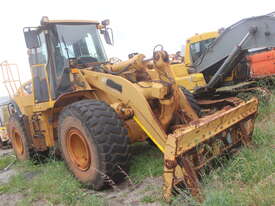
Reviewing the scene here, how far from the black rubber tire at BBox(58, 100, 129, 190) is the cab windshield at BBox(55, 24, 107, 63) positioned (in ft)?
4.87

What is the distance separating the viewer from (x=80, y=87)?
15.8 feet

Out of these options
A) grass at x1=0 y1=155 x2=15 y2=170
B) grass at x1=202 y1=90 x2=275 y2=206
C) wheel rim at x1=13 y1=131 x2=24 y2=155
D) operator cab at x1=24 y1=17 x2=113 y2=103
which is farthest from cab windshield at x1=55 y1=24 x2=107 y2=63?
grass at x1=0 y1=155 x2=15 y2=170

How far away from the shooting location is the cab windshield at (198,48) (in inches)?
428

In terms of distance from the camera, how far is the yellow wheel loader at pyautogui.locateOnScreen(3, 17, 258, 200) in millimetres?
3277

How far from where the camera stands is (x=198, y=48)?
11.0 metres

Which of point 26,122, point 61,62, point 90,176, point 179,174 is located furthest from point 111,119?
point 26,122

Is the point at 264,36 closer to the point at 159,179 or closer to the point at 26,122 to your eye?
the point at 159,179

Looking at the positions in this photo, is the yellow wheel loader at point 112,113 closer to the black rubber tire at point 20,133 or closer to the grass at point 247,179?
the grass at point 247,179

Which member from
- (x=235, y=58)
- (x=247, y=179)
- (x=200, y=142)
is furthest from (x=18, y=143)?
(x=247, y=179)

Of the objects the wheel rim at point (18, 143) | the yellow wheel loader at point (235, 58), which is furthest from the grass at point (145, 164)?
the wheel rim at point (18, 143)

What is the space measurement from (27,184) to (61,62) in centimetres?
213

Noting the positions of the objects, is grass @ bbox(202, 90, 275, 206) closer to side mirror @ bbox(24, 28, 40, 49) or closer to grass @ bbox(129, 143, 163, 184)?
grass @ bbox(129, 143, 163, 184)

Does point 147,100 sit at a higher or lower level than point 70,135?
higher

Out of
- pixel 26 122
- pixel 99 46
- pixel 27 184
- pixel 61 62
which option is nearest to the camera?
pixel 27 184
